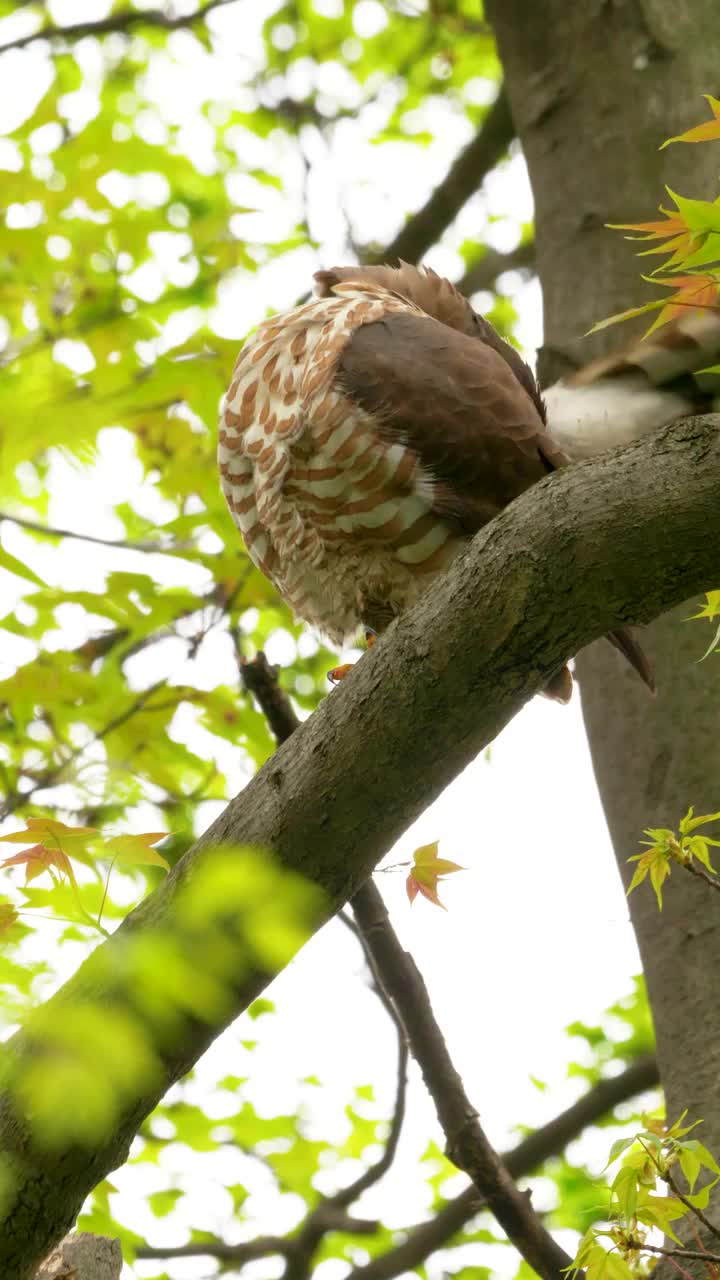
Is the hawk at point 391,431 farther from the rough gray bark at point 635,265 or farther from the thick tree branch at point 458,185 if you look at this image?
the thick tree branch at point 458,185

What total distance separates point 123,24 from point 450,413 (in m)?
3.59

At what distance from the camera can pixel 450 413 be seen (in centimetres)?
292

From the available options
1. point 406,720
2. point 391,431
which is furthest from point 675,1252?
point 391,431

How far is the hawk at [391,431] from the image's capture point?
291 centimetres

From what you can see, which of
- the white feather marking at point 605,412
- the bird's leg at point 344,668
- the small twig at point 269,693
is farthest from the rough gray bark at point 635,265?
the small twig at point 269,693

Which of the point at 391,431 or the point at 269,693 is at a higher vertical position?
the point at 391,431

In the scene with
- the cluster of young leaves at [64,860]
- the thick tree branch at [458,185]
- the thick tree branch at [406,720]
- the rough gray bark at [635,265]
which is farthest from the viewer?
the thick tree branch at [458,185]

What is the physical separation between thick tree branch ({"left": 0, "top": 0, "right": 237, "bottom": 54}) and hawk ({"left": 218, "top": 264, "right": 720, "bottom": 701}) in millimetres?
2696

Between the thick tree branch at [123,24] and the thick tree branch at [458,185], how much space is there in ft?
4.48

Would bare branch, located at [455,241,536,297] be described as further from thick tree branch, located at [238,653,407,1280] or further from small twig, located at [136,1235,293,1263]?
small twig, located at [136,1235,293,1263]

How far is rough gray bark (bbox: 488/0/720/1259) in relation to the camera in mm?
3137

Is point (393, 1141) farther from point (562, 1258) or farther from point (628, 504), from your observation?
point (628, 504)

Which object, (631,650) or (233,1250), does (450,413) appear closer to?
(631,650)

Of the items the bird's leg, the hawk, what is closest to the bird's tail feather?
the hawk
